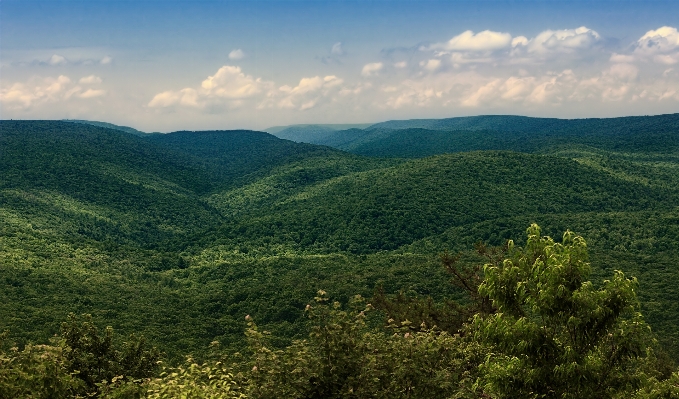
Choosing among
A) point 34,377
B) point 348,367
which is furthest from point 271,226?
point 348,367

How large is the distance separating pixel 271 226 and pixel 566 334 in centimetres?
10220

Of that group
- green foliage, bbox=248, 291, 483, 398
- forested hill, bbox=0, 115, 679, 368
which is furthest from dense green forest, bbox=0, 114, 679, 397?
forested hill, bbox=0, 115, 679, 368

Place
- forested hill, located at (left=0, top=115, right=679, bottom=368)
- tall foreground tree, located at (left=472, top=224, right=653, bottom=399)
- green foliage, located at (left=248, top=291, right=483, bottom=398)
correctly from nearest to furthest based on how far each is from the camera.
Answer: tall foreground tree, located at (left=472, top=224, right=653, bottom=399) → green foliage, located at (left=248, top=291, right=483, bottom=398) → forested hill, located at (left=0, top=115, right=679, bottom=368)

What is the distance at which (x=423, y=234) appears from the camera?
108 meters

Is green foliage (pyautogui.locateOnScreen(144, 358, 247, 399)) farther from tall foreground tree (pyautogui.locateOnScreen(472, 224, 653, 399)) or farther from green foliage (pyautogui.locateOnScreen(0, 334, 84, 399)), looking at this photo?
tall foreground tree (pyautogui.locateOnScreen(472, 224, 653, 399))

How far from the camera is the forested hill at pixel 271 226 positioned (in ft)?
202

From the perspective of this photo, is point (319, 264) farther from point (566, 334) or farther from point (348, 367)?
point (566, 334)

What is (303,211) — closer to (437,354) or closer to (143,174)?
(143,174)

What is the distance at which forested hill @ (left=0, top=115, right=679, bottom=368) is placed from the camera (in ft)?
202

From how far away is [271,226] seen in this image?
114m

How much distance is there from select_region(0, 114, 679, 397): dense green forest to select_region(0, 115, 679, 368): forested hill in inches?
18.3

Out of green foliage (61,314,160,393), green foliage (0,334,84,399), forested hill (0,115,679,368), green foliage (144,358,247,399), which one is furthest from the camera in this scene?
forested hill (0,115,679,368)

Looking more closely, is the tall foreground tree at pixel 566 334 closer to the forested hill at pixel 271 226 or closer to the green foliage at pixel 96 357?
the green foliage at pixel 96 357

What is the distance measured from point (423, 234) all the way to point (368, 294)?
46088 millimetres
